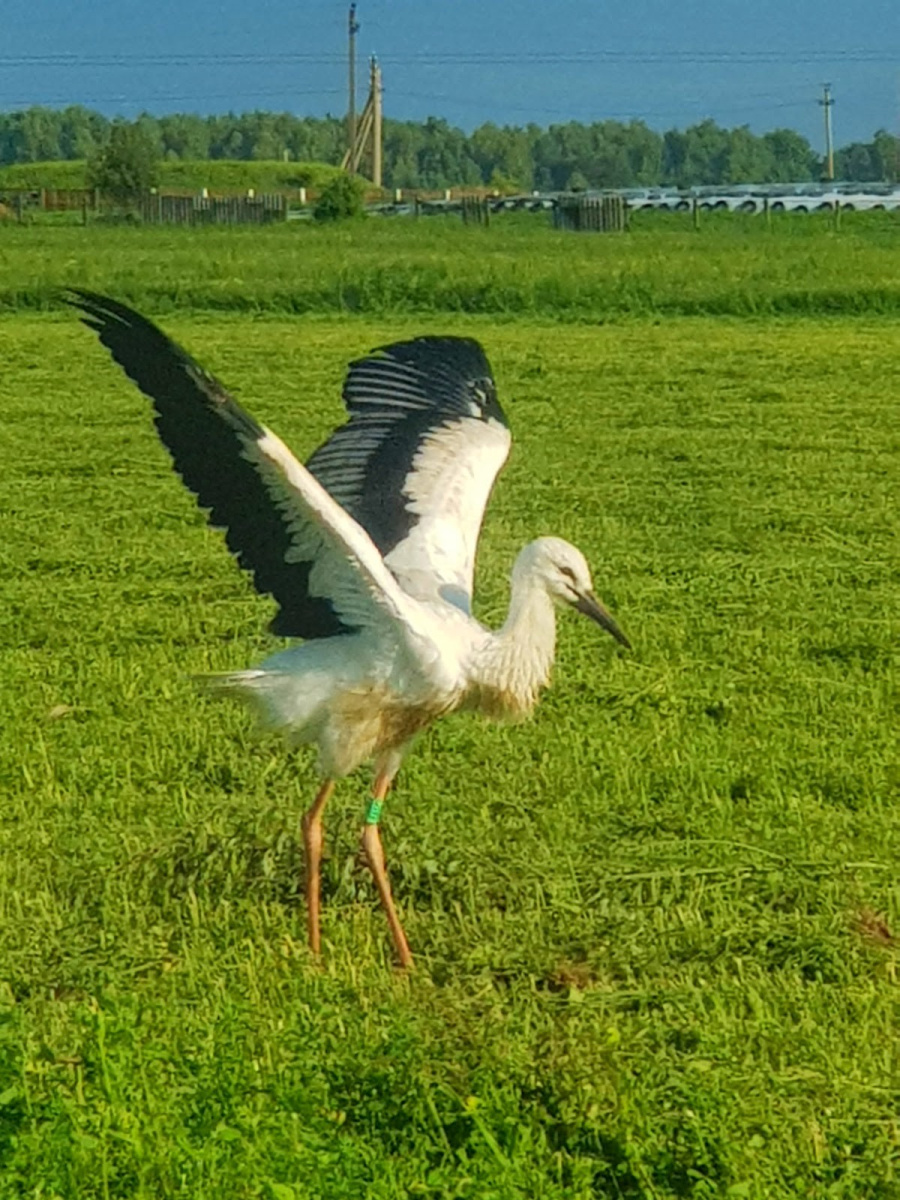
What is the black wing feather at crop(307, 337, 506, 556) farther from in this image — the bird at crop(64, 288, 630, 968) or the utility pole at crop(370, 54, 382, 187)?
the utility pole at crop(370, 54, 382, 187)

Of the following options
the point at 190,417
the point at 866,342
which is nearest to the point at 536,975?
the point at 190,417

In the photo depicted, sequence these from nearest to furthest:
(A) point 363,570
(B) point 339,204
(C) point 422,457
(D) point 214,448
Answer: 1. (D) point 214,448
2. (A) point 363,570
3. (C) point 422,457
4. (B) point 339,204

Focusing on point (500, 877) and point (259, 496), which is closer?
point (259, 496)

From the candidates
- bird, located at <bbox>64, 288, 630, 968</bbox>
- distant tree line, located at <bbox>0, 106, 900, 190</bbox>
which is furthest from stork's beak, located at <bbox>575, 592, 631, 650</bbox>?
distant tree line, located at <bbox>0, 106, 900, 190</bbox>

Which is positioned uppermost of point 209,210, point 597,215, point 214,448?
point 209,210

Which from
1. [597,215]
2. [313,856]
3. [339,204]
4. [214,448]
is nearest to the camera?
[214,448]

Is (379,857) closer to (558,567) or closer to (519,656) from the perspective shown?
(519,656)

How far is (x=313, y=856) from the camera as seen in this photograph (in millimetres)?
4812

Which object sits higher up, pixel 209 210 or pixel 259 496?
pixel 209 210

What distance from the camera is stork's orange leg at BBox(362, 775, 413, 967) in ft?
15.1

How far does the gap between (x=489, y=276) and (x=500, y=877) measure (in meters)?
18.9

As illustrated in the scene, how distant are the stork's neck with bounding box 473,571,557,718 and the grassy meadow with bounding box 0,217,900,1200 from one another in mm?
437

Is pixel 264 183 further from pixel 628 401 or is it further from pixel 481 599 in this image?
pixel 481 599

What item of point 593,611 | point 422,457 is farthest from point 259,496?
point 422,457
